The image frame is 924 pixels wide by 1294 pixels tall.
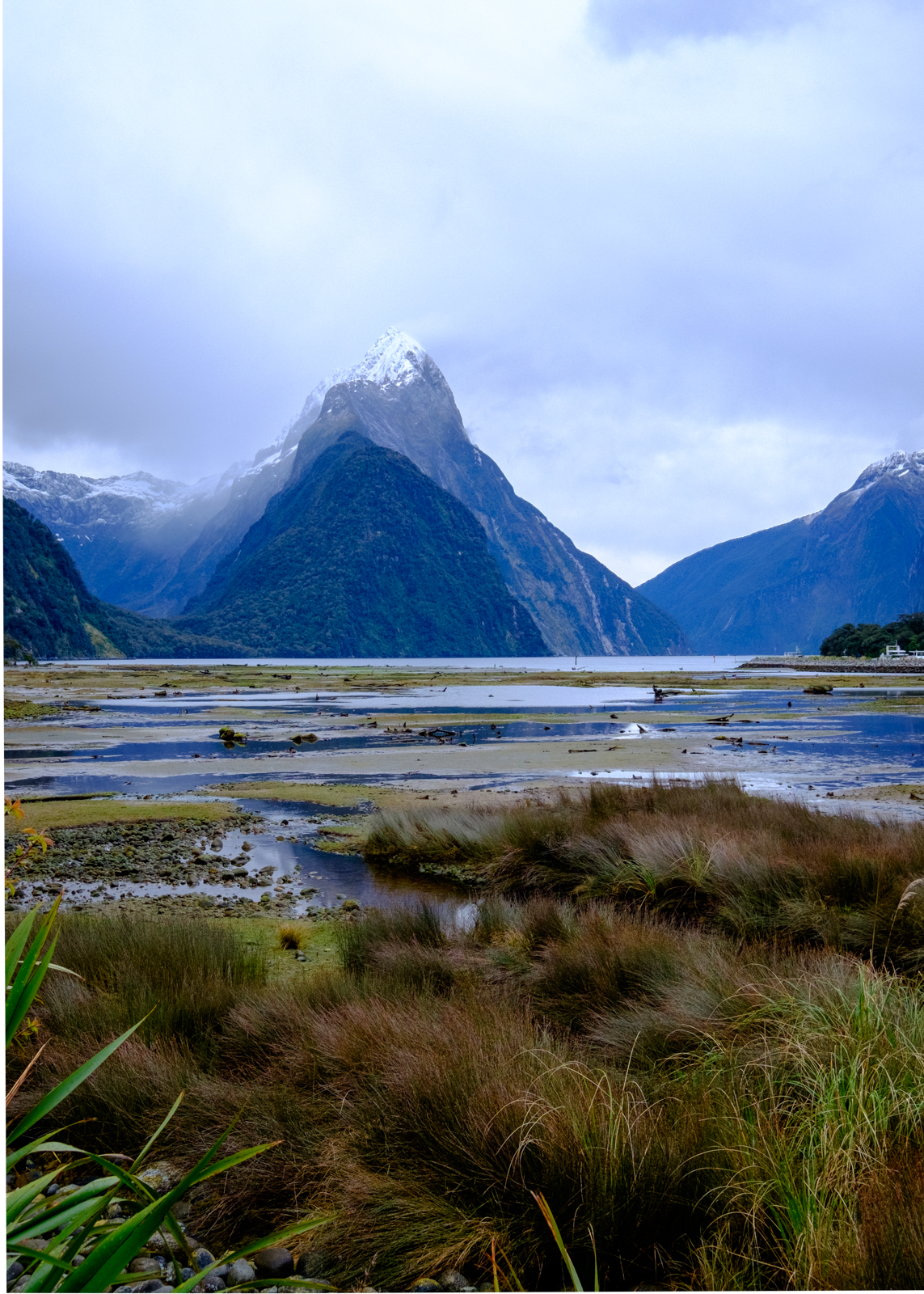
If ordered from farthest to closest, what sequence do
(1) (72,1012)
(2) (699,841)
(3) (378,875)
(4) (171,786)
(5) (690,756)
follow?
(5) (690,756)
(4) (171,786)
(3) (378,875)
(2) (699,841)
(1) (72,1012)

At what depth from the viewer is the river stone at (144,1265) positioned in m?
2.81

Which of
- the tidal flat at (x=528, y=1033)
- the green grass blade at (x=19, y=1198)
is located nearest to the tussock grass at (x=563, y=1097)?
the tidal flat at (x=528, y=1033)

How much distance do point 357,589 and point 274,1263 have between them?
577 ft

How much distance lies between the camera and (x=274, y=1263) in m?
2.74

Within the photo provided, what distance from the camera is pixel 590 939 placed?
4.91 meters

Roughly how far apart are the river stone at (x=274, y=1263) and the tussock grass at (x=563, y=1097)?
0.45ft

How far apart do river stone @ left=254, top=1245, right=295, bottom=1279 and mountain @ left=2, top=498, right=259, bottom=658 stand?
9075 cm

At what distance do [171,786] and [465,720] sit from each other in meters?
16.0

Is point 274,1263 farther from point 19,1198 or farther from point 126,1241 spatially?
point 126,1241

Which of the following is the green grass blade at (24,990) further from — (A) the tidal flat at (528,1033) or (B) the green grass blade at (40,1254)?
(A) the tidal flat at (528,1033)

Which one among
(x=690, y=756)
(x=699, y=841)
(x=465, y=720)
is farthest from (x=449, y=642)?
(x=699, y=841)

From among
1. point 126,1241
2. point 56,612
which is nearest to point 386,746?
point 126,1241

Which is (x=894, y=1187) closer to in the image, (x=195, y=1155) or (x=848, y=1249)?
(x=848, y=1249)

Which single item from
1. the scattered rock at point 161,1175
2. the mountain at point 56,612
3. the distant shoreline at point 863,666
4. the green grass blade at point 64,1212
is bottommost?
the distant shoreline at point 863,666
